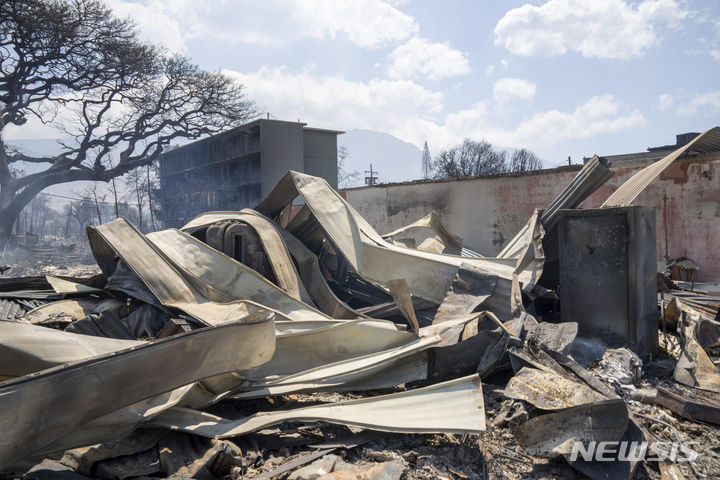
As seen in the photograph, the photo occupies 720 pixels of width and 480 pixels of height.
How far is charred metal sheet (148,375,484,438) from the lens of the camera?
7.23 ft

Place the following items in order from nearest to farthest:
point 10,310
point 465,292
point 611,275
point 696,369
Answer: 1. point 696,369
2. point 611,275
3. point 465,292
4. point 10,310

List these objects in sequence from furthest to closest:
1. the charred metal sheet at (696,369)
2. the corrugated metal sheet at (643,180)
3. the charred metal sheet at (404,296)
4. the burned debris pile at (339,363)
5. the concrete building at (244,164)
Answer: the concrete building at (244,164) → the corrugated metal sheet at (643,180) → the charred metal sheet at (696,369) → the charred metal sheet at (404,296) → the burned debris pile at (339,363)

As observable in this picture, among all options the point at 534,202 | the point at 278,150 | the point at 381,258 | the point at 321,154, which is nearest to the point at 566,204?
the point at 381,258

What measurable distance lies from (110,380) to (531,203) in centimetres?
1025

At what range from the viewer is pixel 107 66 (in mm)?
18719

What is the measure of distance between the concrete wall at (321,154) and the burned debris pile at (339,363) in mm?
18998

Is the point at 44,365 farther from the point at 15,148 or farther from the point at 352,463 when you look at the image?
the point at 15,148

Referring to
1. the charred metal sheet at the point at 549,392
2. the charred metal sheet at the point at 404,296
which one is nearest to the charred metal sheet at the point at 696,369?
the charred metal sheet at the point at 549,392

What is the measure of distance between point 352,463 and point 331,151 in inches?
915

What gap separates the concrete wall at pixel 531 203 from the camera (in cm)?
817

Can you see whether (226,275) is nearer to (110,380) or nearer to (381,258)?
(381,258)

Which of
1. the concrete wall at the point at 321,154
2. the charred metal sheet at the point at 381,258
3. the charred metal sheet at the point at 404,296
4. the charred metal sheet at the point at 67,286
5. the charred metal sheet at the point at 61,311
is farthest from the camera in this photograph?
the concrete wall at the point at 321,154

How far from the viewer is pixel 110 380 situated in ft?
6.19

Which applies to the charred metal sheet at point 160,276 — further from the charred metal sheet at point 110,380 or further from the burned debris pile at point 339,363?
the charred metal sheet at point 110,380
